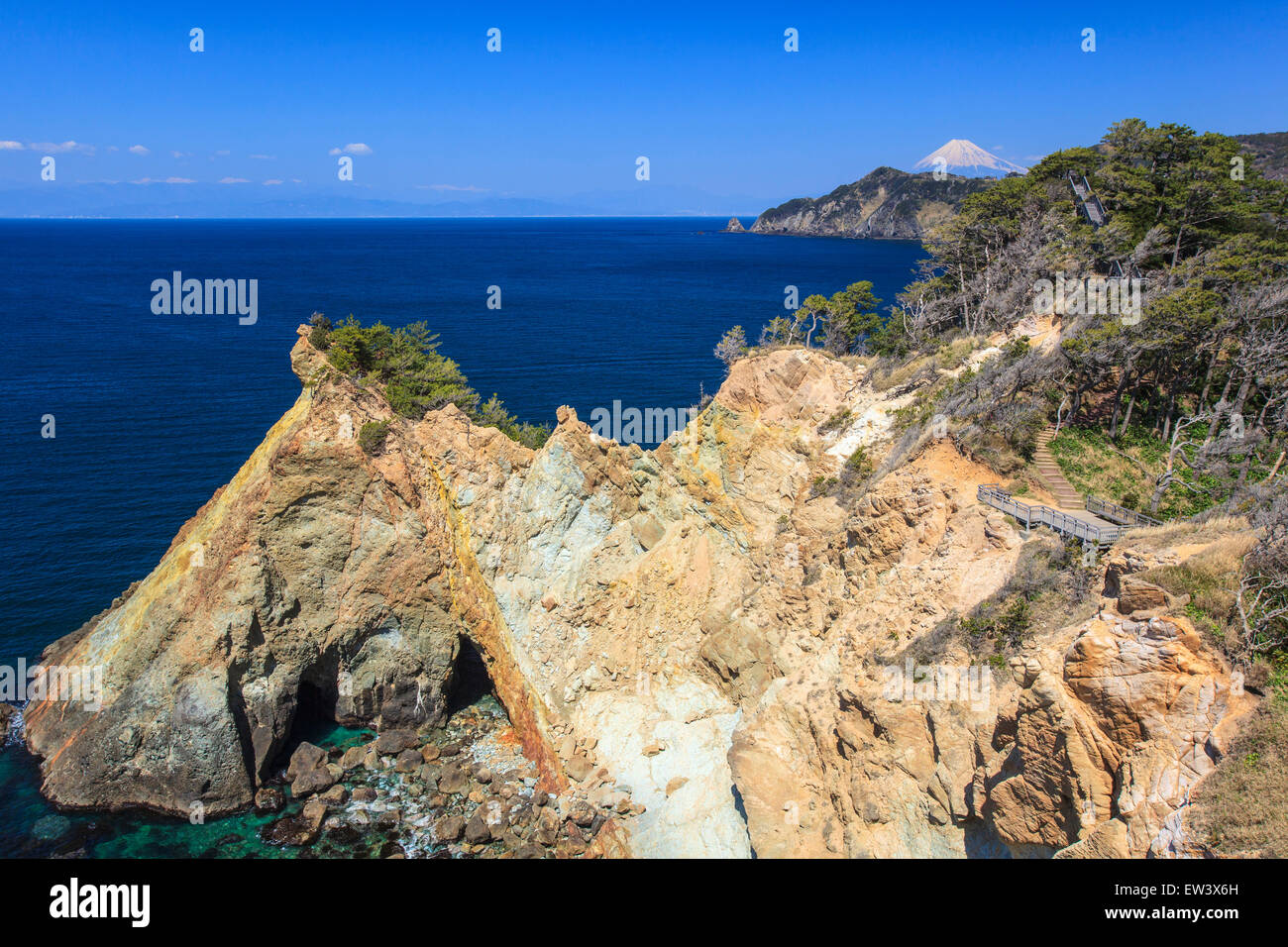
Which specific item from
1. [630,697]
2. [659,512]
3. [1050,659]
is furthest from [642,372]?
[1050,659]

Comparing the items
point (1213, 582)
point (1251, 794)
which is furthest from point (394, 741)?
point (1213, 582)

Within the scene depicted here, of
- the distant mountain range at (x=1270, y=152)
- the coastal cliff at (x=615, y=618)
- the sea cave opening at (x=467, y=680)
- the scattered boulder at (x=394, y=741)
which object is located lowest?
the scattered boulder at (x=394, y=741)

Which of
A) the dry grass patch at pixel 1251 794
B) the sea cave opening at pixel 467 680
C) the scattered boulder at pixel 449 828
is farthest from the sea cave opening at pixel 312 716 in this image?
the dry grass patch at pixel 1251 794

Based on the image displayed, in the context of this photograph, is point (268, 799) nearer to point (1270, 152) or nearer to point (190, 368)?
point (190, 368)

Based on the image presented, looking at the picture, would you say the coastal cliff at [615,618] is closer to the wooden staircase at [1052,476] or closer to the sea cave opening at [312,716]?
the sea cave opening at [312,716]

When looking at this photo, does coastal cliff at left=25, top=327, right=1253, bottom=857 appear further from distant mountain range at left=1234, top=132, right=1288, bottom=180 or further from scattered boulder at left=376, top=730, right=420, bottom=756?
distant mountain range at left=1234, top=132, right=1288, bottom=180

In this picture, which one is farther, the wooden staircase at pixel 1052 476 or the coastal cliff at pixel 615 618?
the wooden staircase at pixel 1052 476

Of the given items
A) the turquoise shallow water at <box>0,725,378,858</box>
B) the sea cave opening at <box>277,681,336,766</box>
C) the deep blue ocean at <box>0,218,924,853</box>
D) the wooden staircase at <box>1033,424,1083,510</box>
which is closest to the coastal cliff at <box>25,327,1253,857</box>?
the sea cave opening at <box>277,681,336,766</box>
